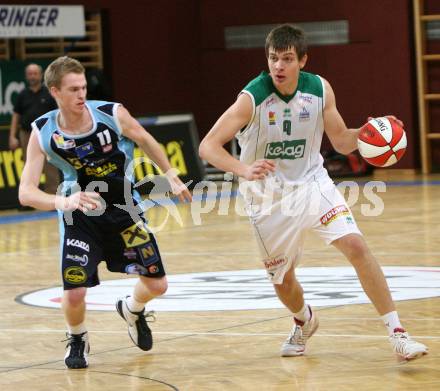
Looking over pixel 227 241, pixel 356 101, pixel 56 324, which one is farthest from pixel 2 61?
pixel 56 324

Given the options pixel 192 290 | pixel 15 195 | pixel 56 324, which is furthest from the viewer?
pixel 15 195

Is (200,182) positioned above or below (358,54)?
below

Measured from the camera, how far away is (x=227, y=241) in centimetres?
1271

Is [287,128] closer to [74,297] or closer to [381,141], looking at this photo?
[381,141]

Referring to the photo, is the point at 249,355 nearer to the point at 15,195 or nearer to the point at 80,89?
the point at 80,89

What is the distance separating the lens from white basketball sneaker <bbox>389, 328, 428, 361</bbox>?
242 inches

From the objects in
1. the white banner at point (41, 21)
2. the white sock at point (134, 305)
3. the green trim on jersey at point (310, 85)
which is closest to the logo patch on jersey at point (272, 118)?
the green trim on jersey at point (310, 85)

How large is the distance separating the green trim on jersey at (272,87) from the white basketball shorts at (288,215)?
1.61 feet

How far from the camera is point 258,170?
6.26 metres

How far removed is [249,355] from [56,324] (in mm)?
1872

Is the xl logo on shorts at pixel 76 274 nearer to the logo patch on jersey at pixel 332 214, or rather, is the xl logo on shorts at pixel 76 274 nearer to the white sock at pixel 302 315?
the white sock at pixel 302 315

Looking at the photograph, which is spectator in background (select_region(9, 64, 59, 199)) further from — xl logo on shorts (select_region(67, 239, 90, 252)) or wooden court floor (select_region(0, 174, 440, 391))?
xl logo on shorts (select_region(67, 239, 90, 252))

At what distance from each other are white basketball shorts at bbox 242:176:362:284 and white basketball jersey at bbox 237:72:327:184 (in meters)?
0.10

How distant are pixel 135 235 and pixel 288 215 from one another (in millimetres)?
929
